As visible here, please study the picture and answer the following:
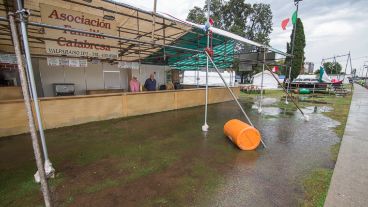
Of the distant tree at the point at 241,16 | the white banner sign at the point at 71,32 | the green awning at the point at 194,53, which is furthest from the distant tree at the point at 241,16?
the white banner sign at the point at 71,32

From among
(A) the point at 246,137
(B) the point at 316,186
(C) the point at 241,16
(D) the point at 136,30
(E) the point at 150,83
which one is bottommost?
(B) the point at 316,186

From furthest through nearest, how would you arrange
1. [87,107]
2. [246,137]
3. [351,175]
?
[87,107]
[246,137]
[351,175]

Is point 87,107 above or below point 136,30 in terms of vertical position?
below

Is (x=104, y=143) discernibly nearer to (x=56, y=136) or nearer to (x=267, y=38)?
(x=56, y=136)

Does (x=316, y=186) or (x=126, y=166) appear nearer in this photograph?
(x=316, y=186)

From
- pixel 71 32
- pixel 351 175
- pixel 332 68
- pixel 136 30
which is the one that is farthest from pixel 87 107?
pixel 332 68

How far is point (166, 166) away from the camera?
3809 millimetres

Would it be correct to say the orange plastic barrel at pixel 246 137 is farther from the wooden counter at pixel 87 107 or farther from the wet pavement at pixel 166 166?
the wooden counter at pixel 87 107

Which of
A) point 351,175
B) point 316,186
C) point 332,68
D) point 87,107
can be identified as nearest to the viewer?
point 316,186

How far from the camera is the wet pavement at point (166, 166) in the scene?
283 centimetres

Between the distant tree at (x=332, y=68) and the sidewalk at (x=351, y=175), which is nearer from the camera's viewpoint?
the sidewalk at (x=351, y=175)

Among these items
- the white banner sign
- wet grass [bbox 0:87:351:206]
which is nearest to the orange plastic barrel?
wet grass [bbox 0:87:351:206]

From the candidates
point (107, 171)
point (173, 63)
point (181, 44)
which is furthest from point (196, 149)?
point (173, 63)

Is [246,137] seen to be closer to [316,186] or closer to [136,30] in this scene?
[316,186]
